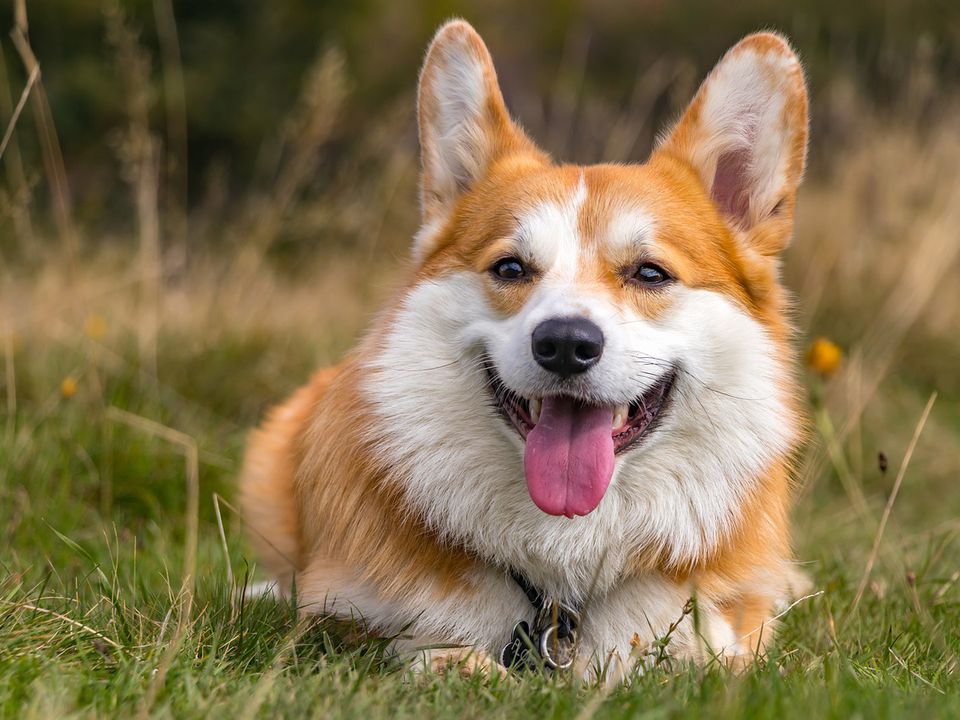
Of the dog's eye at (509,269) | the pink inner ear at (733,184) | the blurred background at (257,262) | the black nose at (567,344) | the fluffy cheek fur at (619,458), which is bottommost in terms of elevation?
the blurred background at (257,262)

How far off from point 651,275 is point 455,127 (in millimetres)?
847

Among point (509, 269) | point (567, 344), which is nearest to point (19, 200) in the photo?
point (509, 269)

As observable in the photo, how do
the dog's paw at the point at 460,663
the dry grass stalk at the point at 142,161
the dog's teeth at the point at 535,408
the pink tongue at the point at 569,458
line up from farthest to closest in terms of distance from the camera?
the dry grass stalk at the point at 142,161
the dog's teeth at the point at 535,408
the pink tongue at the point at 569,458
the dog's paw at the point at 460,663

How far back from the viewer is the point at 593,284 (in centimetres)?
279

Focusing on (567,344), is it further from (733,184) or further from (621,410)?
(733,184)

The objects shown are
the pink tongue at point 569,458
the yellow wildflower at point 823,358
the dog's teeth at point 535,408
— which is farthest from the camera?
the yellow wildflower at point 823,358

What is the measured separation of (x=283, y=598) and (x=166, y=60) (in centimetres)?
951

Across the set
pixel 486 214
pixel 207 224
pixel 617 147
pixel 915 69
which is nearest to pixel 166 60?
pixel 207 224

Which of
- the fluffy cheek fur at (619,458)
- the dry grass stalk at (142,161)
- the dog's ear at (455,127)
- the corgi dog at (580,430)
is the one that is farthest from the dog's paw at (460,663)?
the dry grass stalk at (142,161)

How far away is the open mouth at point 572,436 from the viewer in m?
2.67

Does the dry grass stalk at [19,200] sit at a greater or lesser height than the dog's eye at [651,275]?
lesser

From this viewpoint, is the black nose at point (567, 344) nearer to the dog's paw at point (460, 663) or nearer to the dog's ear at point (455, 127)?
the dog's paw at point (460, 663)

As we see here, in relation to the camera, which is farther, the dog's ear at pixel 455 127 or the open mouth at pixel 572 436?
the dog's ear at pixel 455 127

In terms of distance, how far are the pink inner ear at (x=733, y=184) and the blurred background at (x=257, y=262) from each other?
433mm
